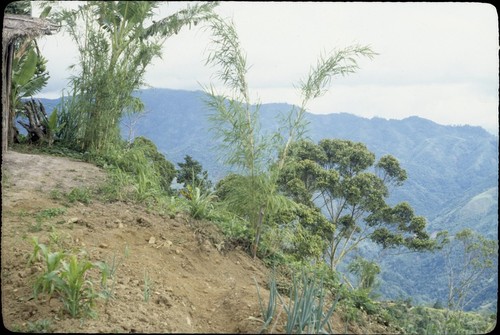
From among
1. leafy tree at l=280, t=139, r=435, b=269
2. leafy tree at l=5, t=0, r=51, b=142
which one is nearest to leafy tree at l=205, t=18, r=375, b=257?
leafy tree at l=5, t=0, r=51, b=142

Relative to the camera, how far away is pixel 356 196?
54.3 feet

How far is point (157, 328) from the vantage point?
3.07 meters

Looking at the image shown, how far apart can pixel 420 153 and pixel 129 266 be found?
224ft

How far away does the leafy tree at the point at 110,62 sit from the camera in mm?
7953

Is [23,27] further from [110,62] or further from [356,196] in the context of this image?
[356,196]

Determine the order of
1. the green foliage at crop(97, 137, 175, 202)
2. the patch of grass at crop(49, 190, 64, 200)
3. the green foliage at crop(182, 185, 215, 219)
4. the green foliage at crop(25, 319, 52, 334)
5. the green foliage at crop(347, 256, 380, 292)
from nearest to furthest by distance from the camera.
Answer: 1. the green foliage at crop(25, 319, 52, 334)
2. the green foliage at crop(347, 256, 380, 292)
3. the green foliage at crop(182, 185, 215, 219)
4. the patch of grass at crop(49, 190, 64, 200)
5. the green foliage at crop(97, 137, 175, 202)

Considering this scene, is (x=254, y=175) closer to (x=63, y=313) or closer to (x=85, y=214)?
(x=85, y=214)

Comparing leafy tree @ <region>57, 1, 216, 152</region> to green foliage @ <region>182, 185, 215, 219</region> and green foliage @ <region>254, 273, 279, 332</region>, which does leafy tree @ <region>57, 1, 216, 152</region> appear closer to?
Answer: green foliage @ <region>182, 185, 215, 219</region>

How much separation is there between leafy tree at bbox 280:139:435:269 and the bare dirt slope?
1105cm

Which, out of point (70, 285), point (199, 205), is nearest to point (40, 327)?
point (70, 285)

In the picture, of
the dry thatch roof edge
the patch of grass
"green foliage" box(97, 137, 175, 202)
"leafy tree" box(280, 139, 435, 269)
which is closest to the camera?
the patch of grass

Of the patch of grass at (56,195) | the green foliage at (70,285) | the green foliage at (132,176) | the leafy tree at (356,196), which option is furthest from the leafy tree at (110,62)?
the leafy tree at (356,196)

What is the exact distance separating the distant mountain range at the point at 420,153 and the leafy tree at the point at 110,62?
12049 mm

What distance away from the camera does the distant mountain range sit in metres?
37.4
